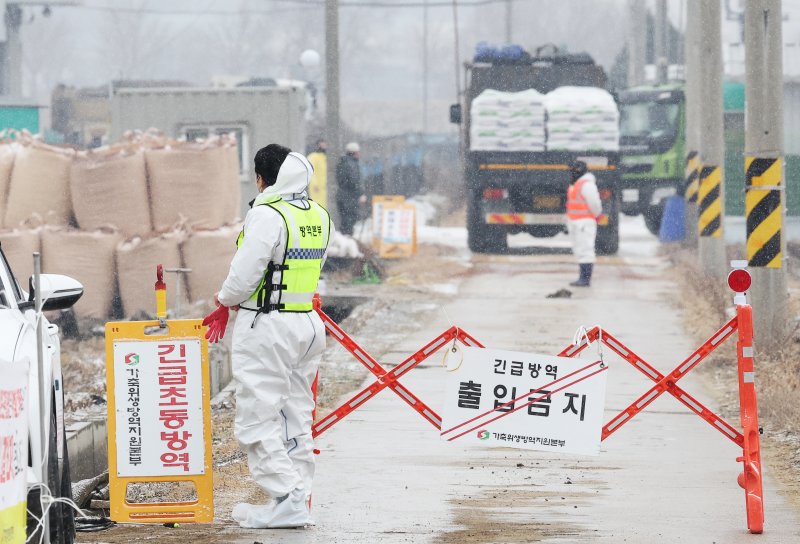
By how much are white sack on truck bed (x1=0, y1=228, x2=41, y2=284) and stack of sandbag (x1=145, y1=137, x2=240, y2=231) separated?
1457 mm

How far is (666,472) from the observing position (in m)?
9.11

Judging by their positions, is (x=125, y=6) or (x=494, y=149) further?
(x=125, y=6)

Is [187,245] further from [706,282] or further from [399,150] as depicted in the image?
[399,150]

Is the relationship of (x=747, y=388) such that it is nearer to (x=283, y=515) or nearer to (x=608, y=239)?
(x=283, y=515)

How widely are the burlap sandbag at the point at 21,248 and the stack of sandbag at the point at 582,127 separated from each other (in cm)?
1053

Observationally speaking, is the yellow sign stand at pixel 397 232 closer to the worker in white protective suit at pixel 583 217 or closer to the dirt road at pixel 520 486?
the worker in white protective suit at pixel 583 217

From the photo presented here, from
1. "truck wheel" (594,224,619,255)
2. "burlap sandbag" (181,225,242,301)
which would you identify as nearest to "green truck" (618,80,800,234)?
"truck wheel" (594,224,619,255)

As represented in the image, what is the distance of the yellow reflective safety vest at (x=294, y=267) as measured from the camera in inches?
291

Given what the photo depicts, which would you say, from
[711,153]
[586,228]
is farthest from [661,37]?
[711,153]

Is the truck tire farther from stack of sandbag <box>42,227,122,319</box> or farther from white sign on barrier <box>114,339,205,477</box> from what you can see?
white sign on barrier <box>114,339,205,477</box>

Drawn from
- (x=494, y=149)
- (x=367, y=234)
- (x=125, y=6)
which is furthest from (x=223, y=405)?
(x=125, y=6)

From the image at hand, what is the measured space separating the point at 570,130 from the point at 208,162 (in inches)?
361

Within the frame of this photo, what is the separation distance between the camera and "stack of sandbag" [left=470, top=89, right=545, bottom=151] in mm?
26703

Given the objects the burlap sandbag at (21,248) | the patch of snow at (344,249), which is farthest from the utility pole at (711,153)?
the burlap sandbag at (21,248)
